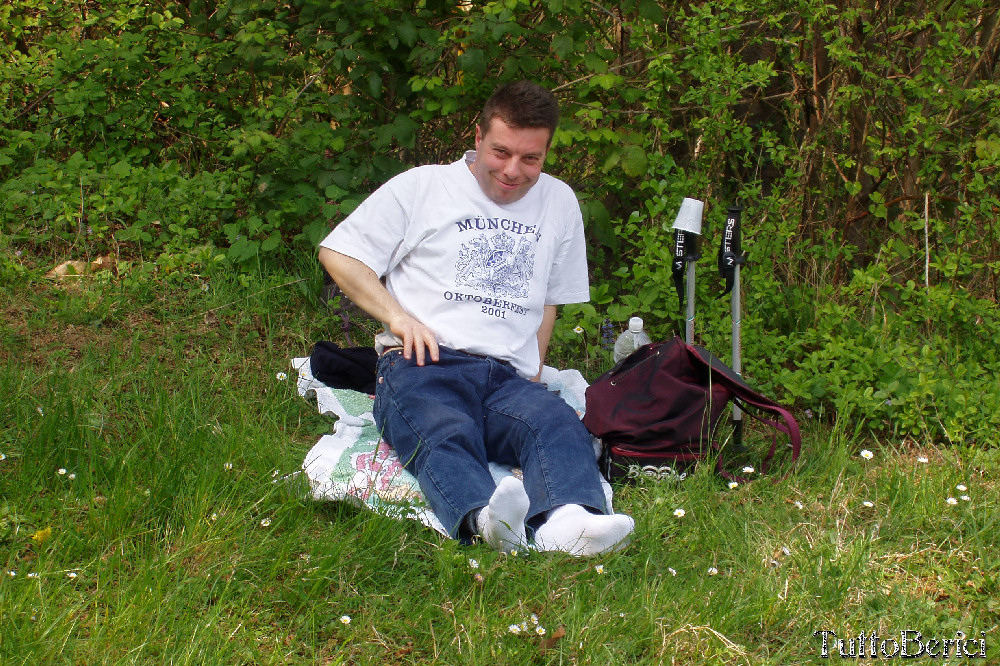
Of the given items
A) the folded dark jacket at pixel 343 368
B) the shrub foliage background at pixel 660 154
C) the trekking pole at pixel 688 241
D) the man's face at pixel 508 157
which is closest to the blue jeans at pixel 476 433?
the folded dark jacket at pixel 343 368

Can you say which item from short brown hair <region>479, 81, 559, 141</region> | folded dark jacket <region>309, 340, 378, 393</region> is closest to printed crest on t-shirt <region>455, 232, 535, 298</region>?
short brown hair <region>479, 81, 559, 141</region>

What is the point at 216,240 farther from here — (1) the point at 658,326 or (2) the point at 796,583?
(2) the point at 796,583

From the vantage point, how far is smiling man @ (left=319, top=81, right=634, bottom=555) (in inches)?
117

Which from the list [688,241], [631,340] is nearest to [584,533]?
[631,340]

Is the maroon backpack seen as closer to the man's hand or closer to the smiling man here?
the smiling man

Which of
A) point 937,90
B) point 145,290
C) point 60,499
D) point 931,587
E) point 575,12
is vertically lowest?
point 931,587

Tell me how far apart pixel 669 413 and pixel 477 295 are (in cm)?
81

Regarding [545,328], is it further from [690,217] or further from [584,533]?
[584,533]

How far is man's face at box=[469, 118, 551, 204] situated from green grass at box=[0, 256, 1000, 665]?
1.17 meters

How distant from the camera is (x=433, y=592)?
8.14ft

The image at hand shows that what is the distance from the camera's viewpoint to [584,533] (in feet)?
8.70

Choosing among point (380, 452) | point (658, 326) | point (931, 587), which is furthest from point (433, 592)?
point (658, 326)

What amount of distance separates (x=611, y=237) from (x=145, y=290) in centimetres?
227
